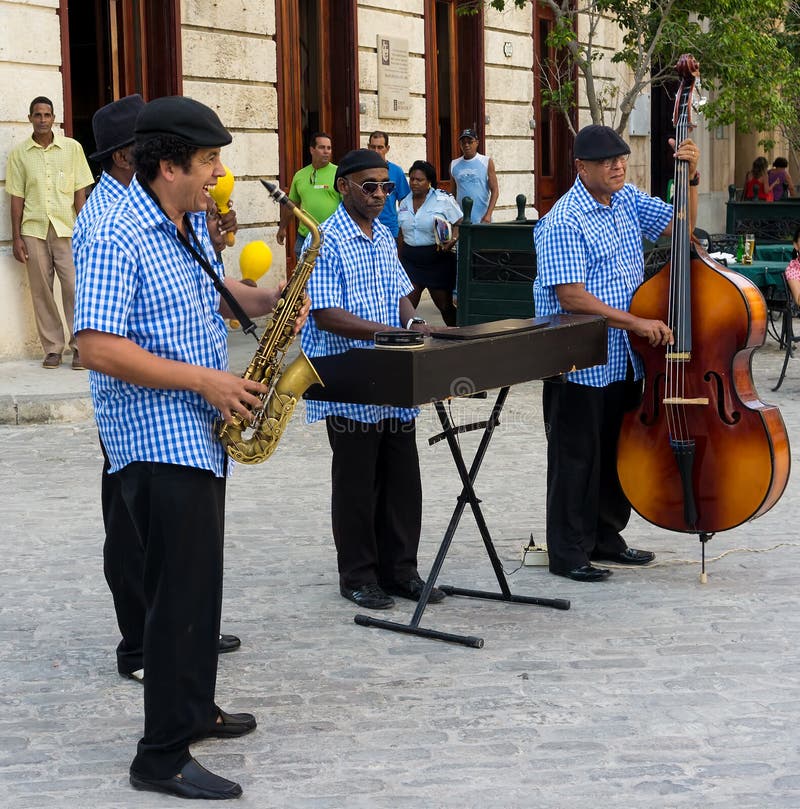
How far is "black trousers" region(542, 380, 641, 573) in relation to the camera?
6219mm

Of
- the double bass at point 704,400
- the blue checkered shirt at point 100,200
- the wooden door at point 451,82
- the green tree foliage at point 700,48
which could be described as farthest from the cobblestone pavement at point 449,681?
the wooden door at point 451,82

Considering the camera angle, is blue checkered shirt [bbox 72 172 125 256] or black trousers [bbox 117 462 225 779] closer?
black trousers [bbox 117 462 225 779]

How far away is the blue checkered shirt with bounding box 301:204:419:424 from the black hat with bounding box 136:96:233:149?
A: 5.90 feet

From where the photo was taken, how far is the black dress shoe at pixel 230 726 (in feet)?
14.6

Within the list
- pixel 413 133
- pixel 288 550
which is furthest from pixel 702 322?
pixel 413 133

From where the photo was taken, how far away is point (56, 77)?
41.3 ft

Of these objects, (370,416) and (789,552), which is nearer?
(370,416)

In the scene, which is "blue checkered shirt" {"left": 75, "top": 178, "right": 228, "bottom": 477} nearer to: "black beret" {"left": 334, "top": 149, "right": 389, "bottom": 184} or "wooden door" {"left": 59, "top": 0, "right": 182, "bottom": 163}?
A: "black beret" {"left": 334, "top": 149, "right": 389, "bottom": 184}

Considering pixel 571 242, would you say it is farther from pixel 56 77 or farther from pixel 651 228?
pixel 56 77

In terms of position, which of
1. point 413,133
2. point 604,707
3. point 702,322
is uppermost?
point 413,133

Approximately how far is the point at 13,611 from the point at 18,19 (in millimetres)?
7691

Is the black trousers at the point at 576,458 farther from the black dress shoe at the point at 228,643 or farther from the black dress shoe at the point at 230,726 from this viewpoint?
the black dress shoe at the point at 230,726

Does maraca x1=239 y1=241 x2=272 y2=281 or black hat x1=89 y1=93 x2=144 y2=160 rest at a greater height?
black hat x1=89 y1=93 x2=144 y2=160

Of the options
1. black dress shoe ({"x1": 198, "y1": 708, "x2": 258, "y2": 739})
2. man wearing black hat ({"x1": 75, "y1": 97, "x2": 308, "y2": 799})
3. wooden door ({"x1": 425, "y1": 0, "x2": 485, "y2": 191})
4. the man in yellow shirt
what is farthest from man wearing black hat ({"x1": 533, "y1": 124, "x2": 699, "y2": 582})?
wooden door ({"x1": 425, "y1": 0, "x2": 485, "y2": 191})
